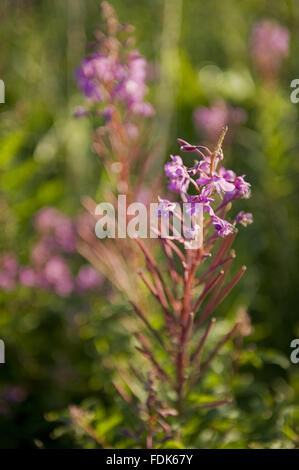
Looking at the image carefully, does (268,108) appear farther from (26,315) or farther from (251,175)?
(26,315)

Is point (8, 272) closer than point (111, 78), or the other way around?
point (111, 78)

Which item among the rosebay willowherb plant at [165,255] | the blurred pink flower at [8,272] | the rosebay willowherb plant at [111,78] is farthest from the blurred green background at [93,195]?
the rosebay willowherb plant at [111,78]

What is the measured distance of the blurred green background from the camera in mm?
1662

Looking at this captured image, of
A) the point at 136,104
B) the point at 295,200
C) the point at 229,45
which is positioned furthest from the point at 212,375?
the point at 229,45

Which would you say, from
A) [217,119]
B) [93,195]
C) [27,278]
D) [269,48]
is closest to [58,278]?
[27,278]

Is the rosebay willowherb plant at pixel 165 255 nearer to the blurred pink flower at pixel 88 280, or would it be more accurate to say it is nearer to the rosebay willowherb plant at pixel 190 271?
the rosebay willowherb plant at pixel 190 271

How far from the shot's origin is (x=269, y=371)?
1.96m

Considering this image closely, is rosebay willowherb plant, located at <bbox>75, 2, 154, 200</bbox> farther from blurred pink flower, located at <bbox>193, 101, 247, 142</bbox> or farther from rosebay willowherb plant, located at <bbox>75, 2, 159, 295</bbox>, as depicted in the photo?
blurred pink flower, located at <bbox>193, 101, 247, 142</bbox>

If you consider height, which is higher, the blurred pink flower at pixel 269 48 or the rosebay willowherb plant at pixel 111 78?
the rosebay willowherb plant at pixel 111 78

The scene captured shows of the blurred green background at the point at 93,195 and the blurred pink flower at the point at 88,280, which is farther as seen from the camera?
the blurred pink flower at the point at 88,280

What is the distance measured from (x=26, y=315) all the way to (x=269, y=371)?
37.5 inches

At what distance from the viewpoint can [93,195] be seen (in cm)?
262

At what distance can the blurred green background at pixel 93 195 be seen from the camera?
5.45 feet

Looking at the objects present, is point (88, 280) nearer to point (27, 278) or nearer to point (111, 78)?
point (27, 278)
